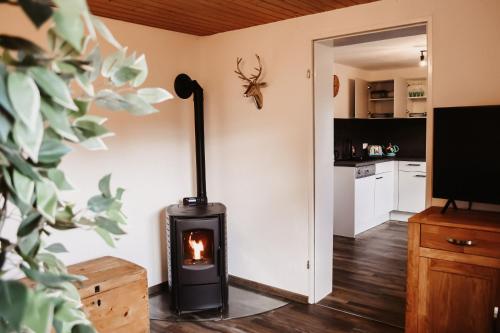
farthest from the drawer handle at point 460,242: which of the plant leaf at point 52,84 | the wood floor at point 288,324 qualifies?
the plant leaf at point 52,84

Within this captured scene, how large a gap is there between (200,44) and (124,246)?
2.00 m

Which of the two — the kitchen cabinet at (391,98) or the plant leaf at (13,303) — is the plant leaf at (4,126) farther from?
the kitchen cabinet at (391,98)

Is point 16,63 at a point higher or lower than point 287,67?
lower

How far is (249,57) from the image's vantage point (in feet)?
12.8

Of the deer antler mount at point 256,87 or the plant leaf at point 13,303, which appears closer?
the plant leaf at point 13,303

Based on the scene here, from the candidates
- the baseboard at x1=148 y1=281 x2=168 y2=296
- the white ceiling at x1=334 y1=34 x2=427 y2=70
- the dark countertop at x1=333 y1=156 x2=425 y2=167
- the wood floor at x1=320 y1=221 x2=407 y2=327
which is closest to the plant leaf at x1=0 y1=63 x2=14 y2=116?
the wood floor at x1=320 y1=221 x2=407 y2=327

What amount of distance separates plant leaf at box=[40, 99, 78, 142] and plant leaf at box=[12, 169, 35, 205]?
0.07m

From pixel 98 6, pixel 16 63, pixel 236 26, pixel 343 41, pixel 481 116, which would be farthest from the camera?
pixel 236 26

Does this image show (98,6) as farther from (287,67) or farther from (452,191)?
(452,191)

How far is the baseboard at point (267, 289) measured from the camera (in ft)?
12.3

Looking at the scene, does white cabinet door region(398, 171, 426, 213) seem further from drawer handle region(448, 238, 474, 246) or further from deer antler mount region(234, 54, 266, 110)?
drawer handle region(448, 238, 474, 246)

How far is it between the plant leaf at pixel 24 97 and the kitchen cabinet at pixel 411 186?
6472 millimetres

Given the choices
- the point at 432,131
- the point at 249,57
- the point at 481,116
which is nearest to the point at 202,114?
the point at 249,57

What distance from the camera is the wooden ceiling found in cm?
307
